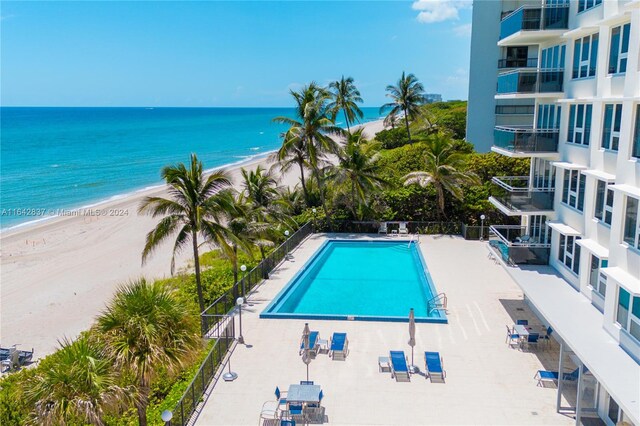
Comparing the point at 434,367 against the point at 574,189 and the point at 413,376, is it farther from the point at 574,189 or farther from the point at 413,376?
the point at 574,189

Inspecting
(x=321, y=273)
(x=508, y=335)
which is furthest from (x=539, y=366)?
(x=321, y=273)

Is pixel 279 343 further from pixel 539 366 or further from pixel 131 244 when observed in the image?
pixel 131 244

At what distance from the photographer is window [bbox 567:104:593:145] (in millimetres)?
15406

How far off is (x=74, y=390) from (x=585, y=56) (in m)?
16.0

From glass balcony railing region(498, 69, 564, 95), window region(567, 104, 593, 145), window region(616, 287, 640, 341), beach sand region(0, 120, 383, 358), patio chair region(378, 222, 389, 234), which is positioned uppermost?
glass balcony railing region(498, 69, 564, 95)

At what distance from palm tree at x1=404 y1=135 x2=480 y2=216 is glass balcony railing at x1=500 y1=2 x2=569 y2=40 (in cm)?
1212

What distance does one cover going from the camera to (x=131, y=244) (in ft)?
122

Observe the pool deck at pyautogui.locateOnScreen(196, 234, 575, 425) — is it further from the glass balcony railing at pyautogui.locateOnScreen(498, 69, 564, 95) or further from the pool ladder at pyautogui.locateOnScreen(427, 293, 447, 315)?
the glass balcony railing at pyautogui.locateOnScreen(498, 69, 564, 95)

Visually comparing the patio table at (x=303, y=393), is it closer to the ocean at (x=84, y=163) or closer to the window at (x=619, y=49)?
the window at (x=619, y=49)

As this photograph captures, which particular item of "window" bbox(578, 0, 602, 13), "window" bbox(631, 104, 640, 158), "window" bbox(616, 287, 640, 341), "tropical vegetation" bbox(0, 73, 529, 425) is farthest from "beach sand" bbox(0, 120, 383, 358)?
"window" bbox(578, 0, 602, 13)

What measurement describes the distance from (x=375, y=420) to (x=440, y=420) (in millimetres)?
1566

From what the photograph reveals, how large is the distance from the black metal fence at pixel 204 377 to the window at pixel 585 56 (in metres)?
13.5

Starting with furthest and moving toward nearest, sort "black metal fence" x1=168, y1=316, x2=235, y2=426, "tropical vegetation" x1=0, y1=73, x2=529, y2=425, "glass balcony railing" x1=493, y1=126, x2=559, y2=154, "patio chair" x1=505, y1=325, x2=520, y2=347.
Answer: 1. "glass balcony railing" x1=493, y1=126, x2=559, y2=154
2. "patio chair" x1=505, y1=325, x2=520, y2=347
3. "black metal fence" x1=168, y1=316, x2=235, y2=426
4. "tropical vegetation" x1=0, y1=73, x2=529, y2=425

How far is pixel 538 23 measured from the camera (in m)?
17.6
